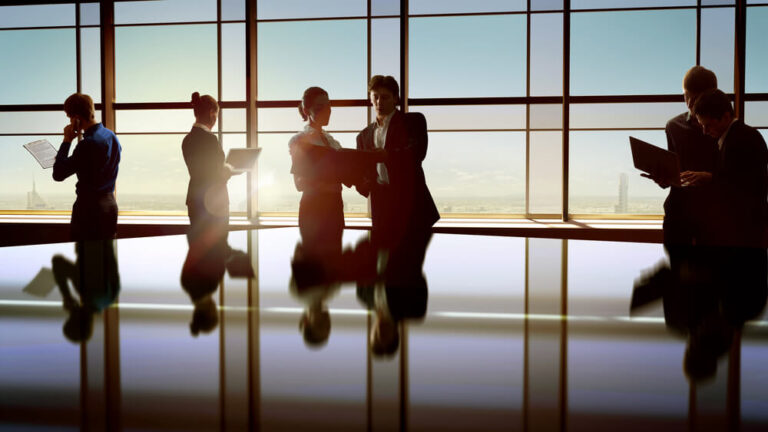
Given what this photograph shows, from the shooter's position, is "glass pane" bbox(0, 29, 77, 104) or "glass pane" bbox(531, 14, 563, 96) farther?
"glass pane" bbox(0, 29, 77, 104)

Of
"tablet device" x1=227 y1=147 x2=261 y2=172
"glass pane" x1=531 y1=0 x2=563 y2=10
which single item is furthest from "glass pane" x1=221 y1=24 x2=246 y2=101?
"glass pane" x1=531 y1=0 x2=563 y2=10

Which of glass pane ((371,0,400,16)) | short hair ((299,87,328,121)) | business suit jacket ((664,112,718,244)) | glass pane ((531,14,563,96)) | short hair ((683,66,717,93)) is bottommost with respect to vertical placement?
business suit jacket ((664,112,718,244))

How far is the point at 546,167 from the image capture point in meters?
8.17

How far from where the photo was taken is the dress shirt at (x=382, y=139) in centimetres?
283

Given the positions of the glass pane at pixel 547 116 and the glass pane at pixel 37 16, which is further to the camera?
the glass pane at pixel 37 16

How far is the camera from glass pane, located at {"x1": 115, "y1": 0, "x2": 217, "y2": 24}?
8.60m

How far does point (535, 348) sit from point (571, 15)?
850 cm

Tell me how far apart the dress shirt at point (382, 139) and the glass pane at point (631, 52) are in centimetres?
2984

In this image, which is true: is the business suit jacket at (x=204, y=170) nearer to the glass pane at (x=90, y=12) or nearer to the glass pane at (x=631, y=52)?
the glass pane at (x=90, y=12)

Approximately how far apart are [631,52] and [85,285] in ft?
115

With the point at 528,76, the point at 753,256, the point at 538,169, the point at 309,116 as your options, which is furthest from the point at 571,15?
the point at 753,256

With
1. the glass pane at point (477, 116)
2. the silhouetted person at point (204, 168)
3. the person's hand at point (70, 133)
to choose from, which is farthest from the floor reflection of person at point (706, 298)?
the glass pane at point (477, 116)

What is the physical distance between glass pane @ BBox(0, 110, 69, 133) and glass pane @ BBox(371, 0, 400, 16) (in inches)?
209

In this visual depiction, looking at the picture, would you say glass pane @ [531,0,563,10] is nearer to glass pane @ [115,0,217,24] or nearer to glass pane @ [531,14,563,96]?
glass pane @ [531,14,563,96]
